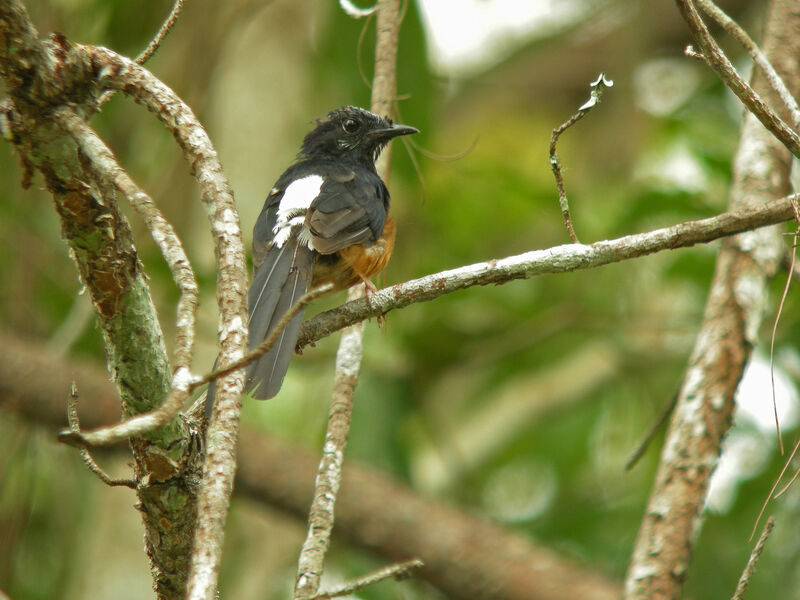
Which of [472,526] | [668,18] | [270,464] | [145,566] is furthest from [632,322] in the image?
[668,18]

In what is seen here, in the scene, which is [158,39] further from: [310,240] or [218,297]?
[310,240]

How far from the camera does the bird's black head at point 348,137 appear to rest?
16.5 ft

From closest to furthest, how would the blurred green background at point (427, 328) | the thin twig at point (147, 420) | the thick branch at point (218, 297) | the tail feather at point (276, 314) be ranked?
the thin twig at point (147, 420)
the thick branch at point (218, 297)
the tail feather at point (276, 314)
the blurred green background at point (427, 328)

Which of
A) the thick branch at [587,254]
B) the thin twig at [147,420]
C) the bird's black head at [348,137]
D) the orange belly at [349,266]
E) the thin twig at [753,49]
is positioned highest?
the bird's black head at [348,137]

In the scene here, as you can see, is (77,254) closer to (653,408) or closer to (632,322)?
(632,322)

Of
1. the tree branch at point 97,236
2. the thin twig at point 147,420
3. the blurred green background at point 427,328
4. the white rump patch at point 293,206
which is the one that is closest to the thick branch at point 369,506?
the blurred green background at point 427,328

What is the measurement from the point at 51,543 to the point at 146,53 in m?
4.90

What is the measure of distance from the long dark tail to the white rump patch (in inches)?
3.1

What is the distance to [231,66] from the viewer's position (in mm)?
7008

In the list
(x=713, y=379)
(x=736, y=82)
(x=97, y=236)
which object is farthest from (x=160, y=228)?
(x=713, y=379)

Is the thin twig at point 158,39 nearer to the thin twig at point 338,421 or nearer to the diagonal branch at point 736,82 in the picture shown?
the thin twig at point 338,421

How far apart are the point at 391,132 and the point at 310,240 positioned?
119cm

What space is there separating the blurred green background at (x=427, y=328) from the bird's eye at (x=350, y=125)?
0.36 metres

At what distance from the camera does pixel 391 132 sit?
4.83 meters
